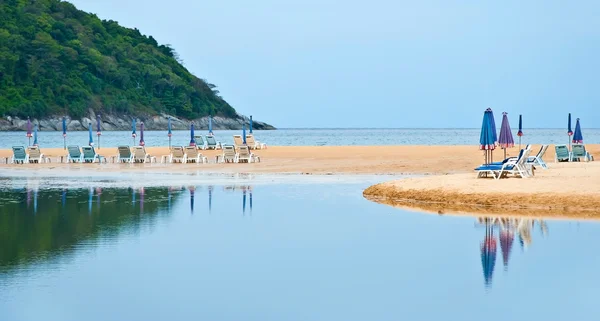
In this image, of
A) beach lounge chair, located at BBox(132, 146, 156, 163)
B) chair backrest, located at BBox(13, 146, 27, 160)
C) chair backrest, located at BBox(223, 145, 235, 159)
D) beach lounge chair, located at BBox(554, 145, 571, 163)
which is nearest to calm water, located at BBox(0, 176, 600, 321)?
beach lounge chair, located at BBox(554, 145, 571, 163)

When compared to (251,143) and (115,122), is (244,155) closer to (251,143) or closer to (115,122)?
(251,143)

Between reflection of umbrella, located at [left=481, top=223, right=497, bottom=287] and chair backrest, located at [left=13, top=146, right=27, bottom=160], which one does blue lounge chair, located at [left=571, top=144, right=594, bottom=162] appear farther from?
chair backrest, located at [left=13, top=146, right=27, bottom=160]

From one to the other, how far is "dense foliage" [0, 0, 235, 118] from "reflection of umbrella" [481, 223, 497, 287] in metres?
109

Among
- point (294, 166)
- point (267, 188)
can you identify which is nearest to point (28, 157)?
point (294, 166)

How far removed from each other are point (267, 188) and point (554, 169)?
6.78 metres

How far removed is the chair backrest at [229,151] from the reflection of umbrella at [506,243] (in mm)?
19309

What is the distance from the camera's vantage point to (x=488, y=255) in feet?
32.4

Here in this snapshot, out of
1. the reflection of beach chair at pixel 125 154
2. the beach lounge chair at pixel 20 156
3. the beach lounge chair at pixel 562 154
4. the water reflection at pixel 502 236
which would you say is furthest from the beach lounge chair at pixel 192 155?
the water reflection at pixel 502 236

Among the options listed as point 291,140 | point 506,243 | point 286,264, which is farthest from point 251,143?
point 291,140

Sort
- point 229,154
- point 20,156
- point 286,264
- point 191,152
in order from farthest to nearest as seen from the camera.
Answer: point 20,156, point 191,152, point 229,154, point 286,264

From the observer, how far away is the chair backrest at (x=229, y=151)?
3042 centimetres

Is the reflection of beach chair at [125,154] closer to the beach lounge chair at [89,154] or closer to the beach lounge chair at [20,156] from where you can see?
the beach lounge chair at [89,154]

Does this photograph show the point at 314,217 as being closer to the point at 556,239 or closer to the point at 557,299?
the point at 556,239

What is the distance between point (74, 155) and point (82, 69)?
96.3m
